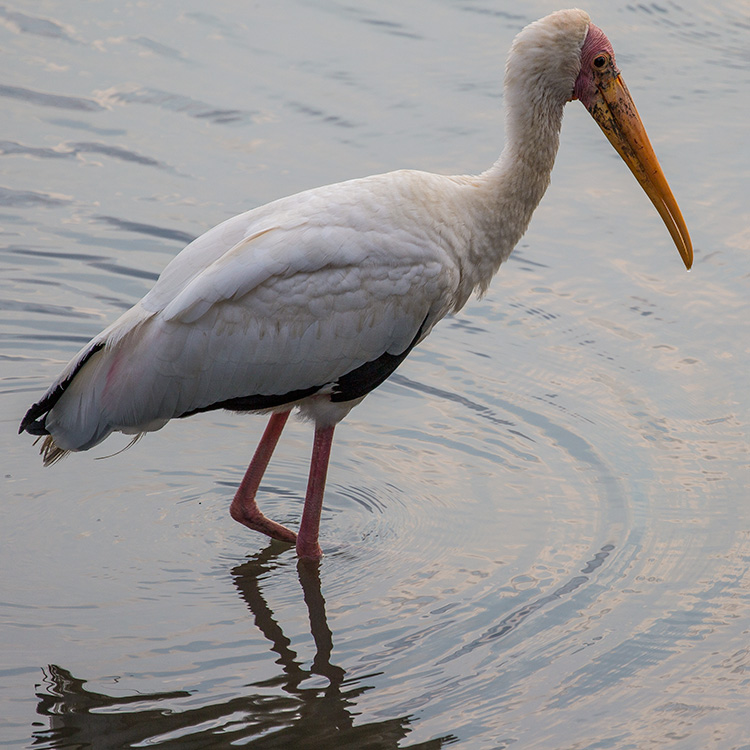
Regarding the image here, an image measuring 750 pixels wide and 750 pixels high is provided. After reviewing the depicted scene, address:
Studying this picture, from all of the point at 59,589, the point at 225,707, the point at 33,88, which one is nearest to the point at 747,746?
the point at 225,707

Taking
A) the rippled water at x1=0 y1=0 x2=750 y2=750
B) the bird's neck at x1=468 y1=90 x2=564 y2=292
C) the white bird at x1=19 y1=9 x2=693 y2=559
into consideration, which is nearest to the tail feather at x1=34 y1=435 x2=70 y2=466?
the white bird at x1=19 y1=9 x2=693 y2=559

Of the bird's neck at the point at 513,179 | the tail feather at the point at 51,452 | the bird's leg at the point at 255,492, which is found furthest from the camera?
the bird's leg at the point at 255,492

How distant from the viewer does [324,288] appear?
18.7 feet

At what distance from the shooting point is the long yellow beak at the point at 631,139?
6.08 m

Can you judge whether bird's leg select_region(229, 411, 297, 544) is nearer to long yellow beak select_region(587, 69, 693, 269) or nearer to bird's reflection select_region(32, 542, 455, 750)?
bird's reflection select_region(32, 542, 455, 750)

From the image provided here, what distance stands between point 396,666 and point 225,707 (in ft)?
2.40

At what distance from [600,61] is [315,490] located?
2.34m

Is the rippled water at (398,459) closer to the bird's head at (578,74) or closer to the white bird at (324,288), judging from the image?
the white bird at (324,288)

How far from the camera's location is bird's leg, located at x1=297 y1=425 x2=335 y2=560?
6.12m

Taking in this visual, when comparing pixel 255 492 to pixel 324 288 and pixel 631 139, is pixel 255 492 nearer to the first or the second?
pixel 324 288

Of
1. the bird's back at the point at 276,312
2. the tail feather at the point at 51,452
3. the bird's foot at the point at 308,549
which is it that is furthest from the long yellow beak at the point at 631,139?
the tail feather at the point at 51,452

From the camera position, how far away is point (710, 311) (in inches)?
334

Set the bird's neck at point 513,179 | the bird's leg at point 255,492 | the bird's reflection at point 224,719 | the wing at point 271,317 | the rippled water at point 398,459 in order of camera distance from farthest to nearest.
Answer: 1. the bird's leg at point 255,492
2. the bird's neck at point 513,179
3. the wing at point 271,317
4. the rippled water at point 398,459
5. the bird's reflection at point 224,719

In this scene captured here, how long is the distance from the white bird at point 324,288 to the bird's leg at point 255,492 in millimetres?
324
